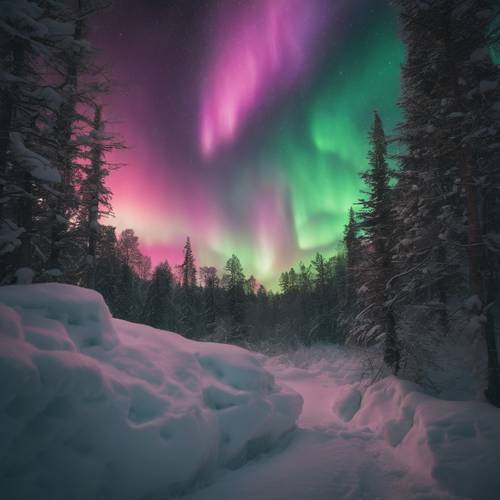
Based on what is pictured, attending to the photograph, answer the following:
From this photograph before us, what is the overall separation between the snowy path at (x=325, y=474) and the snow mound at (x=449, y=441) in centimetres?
27

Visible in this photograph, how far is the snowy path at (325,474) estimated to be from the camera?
12.4 ft

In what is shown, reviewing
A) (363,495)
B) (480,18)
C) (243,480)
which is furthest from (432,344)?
(480,18)

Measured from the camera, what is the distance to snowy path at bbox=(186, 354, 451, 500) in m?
3.79

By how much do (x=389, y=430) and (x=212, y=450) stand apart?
4658 millimetres

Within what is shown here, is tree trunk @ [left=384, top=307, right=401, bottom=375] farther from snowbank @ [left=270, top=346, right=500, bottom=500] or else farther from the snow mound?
the snow mound

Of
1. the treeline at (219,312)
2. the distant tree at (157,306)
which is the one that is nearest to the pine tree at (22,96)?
the treeline at (219,312)

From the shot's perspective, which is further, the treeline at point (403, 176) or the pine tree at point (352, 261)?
the pine tree at point (352, 261)

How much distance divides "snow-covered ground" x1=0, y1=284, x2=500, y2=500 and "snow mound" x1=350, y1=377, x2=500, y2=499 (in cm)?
2

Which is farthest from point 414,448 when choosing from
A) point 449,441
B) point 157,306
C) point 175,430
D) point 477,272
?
point 157,306

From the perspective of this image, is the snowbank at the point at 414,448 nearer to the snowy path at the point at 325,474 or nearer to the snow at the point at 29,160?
the snowy path at the point at 325,474

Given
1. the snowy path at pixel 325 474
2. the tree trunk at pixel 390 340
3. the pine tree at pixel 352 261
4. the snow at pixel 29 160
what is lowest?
the snowy path at pixel 325 474

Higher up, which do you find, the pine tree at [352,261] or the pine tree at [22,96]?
the pine tree at [22,96]

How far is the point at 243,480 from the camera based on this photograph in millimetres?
4129

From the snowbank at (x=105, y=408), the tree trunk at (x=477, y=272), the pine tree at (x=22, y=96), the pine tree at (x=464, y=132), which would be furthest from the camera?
the pine tree at (x=464, y=132)
